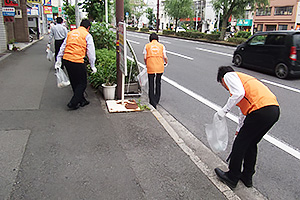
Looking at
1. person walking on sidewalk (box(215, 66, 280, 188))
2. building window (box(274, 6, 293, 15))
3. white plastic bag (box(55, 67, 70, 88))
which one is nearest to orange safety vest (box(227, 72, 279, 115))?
person walking on sidewalk (box(215, 66, 280, 188))

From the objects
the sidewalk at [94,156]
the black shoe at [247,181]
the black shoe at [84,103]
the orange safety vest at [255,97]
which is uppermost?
the orange safety vest at [255,97]

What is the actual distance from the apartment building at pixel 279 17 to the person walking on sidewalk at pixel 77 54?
42.0 meters

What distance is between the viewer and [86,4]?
15836mm

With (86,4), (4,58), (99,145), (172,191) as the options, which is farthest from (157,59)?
(86,4)

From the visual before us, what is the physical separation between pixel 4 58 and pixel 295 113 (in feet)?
40.5

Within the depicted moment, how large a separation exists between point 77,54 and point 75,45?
7.0 inches

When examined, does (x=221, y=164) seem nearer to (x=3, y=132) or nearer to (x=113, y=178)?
(x=113, y=178)

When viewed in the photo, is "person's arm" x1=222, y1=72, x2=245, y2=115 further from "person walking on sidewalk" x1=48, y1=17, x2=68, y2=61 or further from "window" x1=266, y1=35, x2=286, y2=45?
"window" x1=266, y1=35, x2=286, y2=45

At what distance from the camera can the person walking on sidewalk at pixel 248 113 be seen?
3012 mm

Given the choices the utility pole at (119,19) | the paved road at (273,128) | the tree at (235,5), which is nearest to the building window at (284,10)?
the tree at (235,5)

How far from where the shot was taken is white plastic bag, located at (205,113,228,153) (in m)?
3.40

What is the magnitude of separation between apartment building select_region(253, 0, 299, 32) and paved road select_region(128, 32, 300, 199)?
3679 centimetres

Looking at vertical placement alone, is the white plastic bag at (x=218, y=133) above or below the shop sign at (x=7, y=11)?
below

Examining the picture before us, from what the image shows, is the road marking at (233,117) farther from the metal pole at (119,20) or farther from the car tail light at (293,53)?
the car tail light at (293,53)
